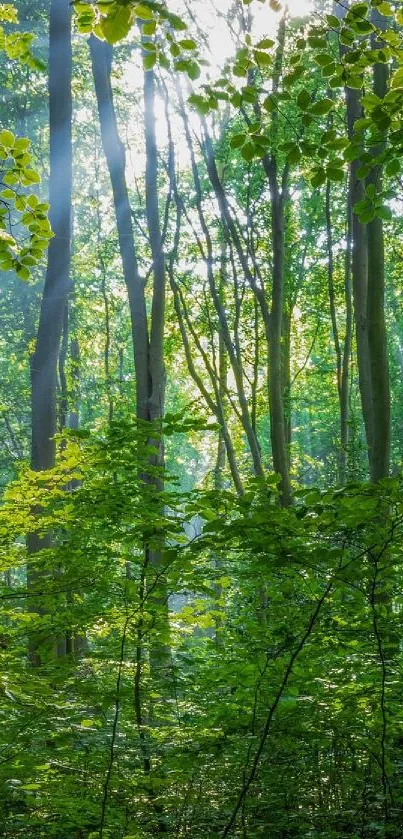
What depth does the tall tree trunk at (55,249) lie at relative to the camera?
29.3 feet

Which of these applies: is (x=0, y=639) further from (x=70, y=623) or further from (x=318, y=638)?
(x=318, y=638)

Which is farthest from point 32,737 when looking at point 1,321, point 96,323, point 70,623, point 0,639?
point 96,323

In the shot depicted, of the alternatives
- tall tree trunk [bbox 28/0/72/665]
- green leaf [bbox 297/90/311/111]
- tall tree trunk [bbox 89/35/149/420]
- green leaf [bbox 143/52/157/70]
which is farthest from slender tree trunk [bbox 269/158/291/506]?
green leaf [bbox 143/52/157/70]

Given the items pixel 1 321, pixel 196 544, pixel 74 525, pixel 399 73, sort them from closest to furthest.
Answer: pixel 399 73 < pixel 196 544 < pixel 74 525 < pixel 1 321

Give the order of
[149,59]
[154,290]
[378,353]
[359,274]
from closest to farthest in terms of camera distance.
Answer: [149,59] → [378,353] → [359,274] → [154,290]

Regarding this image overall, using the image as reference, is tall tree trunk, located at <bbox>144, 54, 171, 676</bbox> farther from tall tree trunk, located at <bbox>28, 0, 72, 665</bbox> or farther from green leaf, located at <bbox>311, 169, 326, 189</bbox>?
green leaf, located at <bbox>311, 169, 326, 189</bbox>

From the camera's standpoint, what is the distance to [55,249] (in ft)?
30.0

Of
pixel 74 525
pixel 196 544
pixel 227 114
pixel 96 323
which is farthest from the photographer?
pixel 96 323

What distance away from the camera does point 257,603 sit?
5.31 metres

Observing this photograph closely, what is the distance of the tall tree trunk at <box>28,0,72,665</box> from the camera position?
8945 millimetres

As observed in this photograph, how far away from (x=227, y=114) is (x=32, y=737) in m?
14.5

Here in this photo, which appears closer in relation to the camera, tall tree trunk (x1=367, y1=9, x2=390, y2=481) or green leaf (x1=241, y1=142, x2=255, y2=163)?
green leaf (x1=241, y1=142, x2=255, y2=163)

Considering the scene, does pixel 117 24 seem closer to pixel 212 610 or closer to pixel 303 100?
pixel 303 100

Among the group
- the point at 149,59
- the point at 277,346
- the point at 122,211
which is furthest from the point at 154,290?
the point at 149,59
